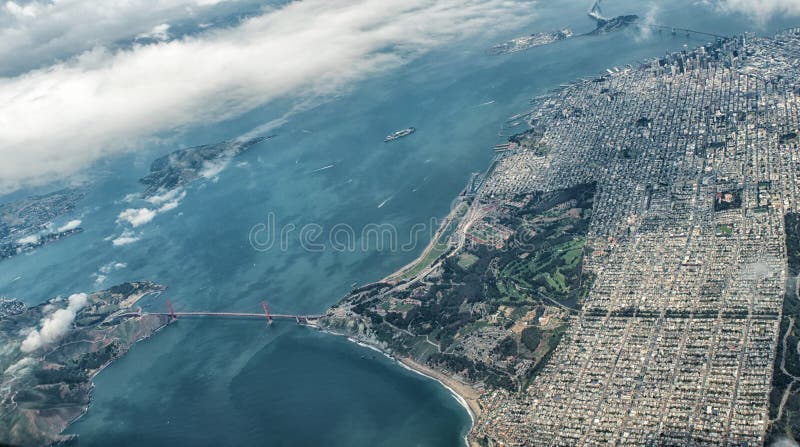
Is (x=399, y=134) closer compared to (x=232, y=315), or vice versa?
(x=232, y=315)

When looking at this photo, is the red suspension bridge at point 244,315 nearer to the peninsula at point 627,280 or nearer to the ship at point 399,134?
the peninsula at point 627,280

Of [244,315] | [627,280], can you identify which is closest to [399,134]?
[244,315]

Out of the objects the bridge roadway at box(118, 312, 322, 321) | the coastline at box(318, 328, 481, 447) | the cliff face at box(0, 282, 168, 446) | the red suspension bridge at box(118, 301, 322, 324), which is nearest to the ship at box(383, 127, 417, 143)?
the red suspension bridge at box(118, 301, 322, 324)

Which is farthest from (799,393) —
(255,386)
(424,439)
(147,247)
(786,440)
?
(147,247)

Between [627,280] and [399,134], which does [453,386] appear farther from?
[399,134]

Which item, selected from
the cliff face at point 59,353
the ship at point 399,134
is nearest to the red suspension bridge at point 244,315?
the cliff face at point 59,353

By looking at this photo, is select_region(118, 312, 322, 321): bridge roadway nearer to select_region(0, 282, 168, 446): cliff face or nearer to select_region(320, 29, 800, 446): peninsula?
select_region(0, 282, 168, 446): cliff face

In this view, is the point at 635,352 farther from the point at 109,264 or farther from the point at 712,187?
the point at 109,264
